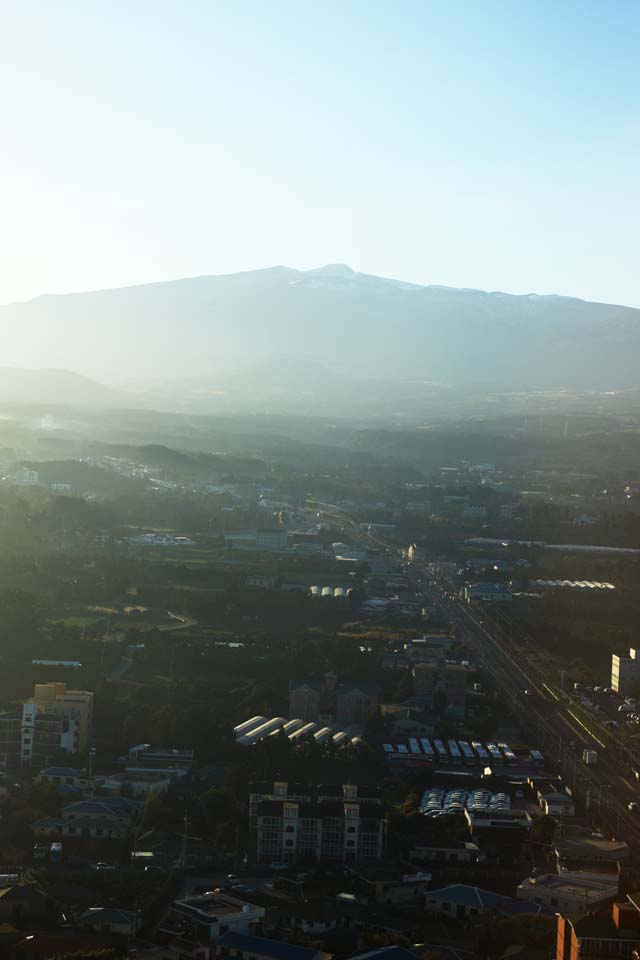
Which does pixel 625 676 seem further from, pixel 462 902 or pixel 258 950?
pixel 258 950

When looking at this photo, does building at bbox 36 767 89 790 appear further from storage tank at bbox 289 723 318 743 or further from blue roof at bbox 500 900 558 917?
blue roof at bbox 500 900 558 917

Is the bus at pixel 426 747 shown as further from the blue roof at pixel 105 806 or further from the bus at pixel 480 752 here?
the blue roof at pixel 105 806

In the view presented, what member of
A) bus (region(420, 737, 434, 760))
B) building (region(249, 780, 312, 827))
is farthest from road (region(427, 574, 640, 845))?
building (region(249, 780, 312, 827))

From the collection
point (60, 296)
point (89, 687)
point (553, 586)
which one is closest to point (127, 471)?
point (553, 586)

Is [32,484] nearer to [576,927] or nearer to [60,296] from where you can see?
[576,927]

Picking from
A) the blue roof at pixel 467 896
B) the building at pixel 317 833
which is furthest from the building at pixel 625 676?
the blue roof at pixel 467 896
